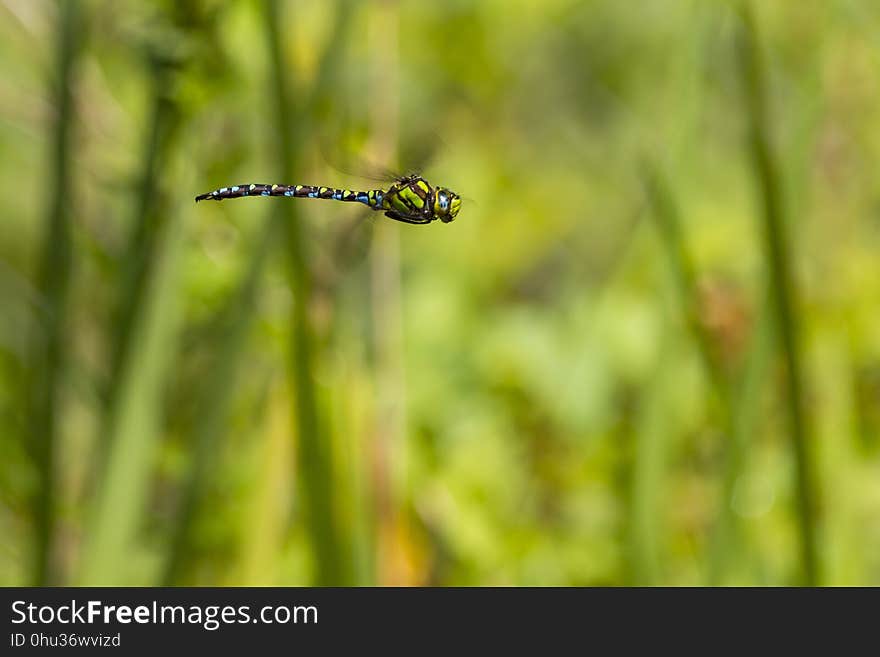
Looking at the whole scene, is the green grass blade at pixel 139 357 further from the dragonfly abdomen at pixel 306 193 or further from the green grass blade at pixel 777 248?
the green grass blade at pixel 777 248

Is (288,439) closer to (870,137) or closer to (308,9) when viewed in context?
(308,9)

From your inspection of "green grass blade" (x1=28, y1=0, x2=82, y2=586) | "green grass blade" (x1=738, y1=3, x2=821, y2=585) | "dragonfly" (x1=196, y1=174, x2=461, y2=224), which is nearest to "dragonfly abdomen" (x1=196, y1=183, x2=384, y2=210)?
"dragonfly" (x1=196, y1=174, x2=461, y2=224)

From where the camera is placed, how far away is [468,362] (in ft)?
6.70

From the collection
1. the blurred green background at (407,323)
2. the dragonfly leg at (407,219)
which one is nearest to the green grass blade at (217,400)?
the blurred green background at (407,323)

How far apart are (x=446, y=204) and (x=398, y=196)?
6cm

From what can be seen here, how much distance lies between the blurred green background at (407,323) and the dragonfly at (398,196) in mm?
20

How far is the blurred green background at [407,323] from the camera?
1.01m

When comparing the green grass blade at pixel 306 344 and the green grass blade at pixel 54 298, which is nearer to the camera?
the green grass blade at pixel 306 344

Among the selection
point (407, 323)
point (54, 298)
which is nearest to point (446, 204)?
point (54, 298)

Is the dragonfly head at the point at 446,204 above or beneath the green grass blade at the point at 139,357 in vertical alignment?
above

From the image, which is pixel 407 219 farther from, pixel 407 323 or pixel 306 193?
pixel 407 323

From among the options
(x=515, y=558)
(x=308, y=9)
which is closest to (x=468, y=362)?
(x=515, y=558)

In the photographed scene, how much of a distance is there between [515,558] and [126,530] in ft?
2.77

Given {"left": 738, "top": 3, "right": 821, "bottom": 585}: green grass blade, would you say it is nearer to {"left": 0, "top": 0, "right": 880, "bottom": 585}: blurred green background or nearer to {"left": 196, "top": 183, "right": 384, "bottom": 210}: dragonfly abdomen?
{"left": 0, "top": 0, "right": 880, "bottom": 585}: blurred green background
